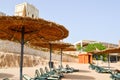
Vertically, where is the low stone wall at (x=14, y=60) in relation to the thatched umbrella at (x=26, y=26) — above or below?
below

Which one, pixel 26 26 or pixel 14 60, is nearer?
pixel 26 26

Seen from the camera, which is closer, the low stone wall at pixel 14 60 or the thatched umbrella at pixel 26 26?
the thatched umbrella at pixel 26 26

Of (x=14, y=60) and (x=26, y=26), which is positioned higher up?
(x=26, y=26)

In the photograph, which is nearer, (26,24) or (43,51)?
(26,24)

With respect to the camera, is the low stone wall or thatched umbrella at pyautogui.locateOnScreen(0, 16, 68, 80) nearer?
thatched umbrella at pyautogui.locateOnScreen(0, 16, 68, 80)

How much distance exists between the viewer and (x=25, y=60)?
107ft

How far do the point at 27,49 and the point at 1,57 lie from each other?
24.2 feet

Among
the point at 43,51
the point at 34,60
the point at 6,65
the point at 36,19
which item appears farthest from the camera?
the point at 43,51

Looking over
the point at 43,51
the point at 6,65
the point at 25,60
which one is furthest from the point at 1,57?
the point at 43,51

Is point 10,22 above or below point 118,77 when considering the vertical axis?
above

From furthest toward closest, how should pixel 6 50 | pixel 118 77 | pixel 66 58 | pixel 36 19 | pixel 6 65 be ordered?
pixel 66 58 → pixel 6 50 → pixel 6 65 → pixel 118 77 → pixel 36 19

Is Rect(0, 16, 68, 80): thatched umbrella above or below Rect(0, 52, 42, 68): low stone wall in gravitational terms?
above

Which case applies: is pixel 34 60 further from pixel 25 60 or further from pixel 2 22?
pixel 2 22

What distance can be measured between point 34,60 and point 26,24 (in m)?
26.3
